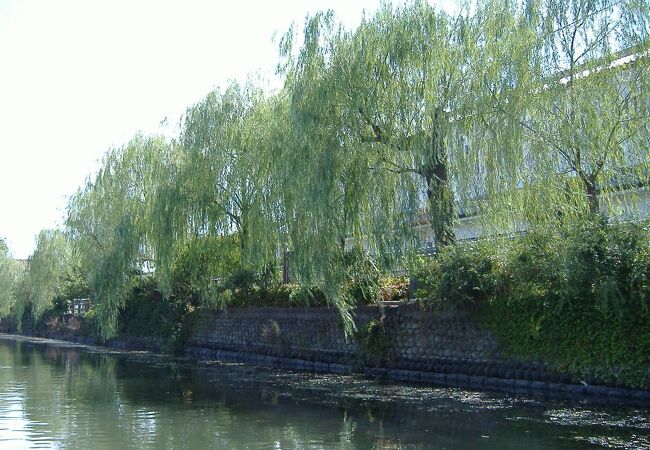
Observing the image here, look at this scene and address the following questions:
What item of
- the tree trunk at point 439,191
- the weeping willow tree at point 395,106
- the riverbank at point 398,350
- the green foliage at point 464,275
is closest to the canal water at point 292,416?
the riverbank at point 398,350

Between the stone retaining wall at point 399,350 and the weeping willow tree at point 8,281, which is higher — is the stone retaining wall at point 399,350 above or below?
below

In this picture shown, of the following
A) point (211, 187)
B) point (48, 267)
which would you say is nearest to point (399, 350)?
point (211, 187)

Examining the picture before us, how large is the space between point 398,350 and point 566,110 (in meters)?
8.44

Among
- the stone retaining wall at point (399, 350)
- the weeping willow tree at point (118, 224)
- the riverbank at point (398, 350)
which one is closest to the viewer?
the riverbank at point (398, 350)

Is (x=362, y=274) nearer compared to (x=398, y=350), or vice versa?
(x=362, y=274)

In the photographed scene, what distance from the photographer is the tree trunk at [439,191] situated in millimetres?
17359

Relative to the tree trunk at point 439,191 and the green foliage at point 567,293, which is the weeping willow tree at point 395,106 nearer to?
the tree trunk at point 439,191

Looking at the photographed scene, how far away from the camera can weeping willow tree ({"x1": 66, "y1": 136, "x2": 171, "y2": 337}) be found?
102 feet

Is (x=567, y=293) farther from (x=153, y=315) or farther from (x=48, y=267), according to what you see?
(x=48, y=267)

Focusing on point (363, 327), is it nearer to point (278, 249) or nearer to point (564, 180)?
point (278, 249)

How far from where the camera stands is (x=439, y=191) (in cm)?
1781

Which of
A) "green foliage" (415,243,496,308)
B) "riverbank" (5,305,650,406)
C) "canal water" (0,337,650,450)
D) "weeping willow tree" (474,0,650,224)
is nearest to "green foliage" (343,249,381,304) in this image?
"riverbank" (5,305,650,406)

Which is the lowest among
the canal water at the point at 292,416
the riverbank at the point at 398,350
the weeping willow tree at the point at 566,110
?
the canal water at the point at 292,416

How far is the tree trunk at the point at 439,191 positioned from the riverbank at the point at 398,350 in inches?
90.5
